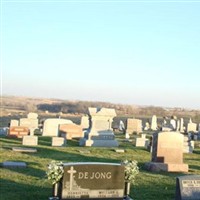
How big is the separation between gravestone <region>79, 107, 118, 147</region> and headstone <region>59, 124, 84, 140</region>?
2.09 meters

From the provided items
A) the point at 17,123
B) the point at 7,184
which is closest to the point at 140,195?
the point at 7,184

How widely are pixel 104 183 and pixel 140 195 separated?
5.99 ft

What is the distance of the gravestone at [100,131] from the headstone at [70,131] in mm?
2087

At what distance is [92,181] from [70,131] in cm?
1698

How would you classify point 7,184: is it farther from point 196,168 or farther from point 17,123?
point 17,123

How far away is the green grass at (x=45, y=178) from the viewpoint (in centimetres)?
970

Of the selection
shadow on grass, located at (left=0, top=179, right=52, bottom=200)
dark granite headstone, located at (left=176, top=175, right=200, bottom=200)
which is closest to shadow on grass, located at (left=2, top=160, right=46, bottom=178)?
shadow on grass, located at (left=0, top=179, right=52, bottom=200)

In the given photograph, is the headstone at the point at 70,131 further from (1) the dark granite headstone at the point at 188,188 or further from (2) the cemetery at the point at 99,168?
(1) the dark granite headstone at the point at 188,188

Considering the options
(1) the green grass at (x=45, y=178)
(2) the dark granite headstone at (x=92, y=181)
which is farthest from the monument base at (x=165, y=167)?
(2) the dark granite headstone at (x=92, y=181)

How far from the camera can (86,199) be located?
26.7 feet

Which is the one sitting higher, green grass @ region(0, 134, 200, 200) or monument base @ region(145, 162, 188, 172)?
monument base @ region(145, 162, 188, 172)

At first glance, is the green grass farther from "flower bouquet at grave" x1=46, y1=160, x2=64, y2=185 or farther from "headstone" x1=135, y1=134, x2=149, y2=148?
"headstone" x1=135, y1=134, x2=149, y2=148

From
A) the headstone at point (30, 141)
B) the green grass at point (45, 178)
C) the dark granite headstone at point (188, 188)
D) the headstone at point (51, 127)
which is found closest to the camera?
the dark granite headstone at point (188, 188)

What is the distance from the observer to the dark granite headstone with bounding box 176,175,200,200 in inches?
342
